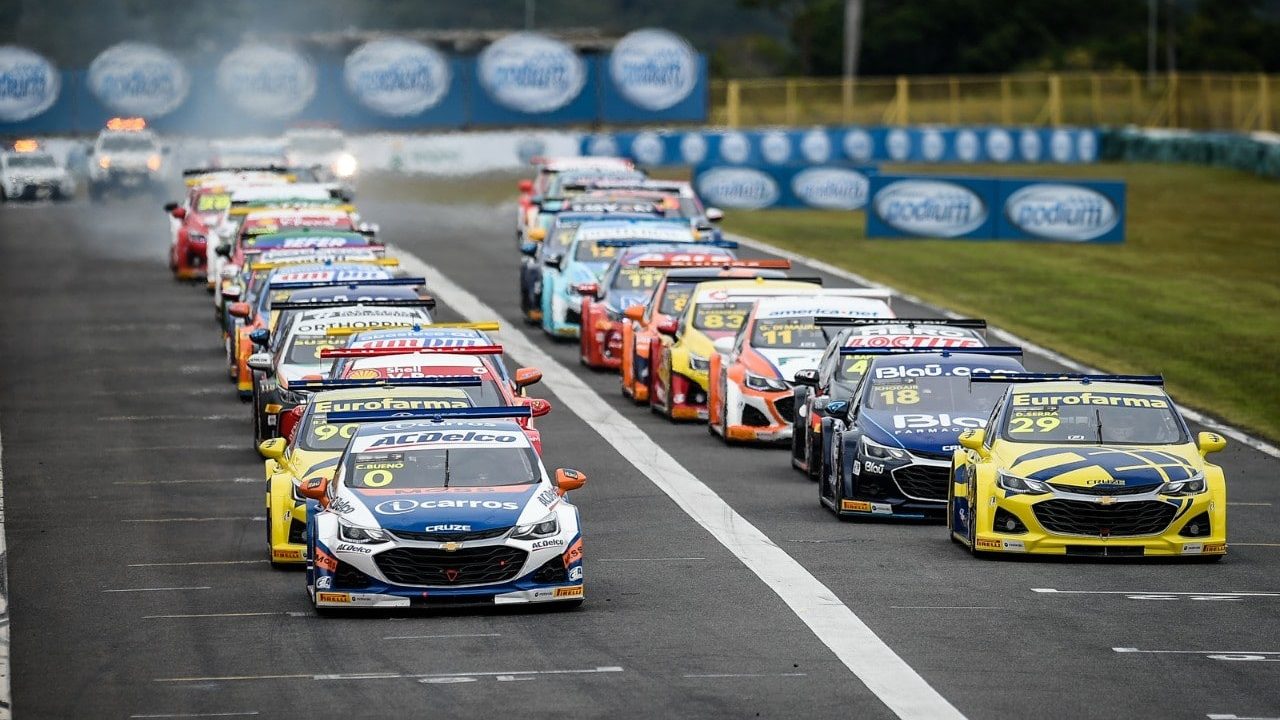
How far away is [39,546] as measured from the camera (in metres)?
19.3

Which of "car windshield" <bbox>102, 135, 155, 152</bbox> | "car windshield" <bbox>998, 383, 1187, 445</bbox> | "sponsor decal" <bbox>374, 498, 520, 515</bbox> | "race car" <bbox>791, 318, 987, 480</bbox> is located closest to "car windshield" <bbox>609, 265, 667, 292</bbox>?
"race car" <bbox>791, 318, 987, 480</bbox>

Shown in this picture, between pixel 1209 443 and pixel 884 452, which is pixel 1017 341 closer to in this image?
pixel 884 452

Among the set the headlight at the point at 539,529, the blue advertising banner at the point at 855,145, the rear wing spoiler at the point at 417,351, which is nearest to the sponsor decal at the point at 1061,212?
the blue advertising banner at the point at 855,145

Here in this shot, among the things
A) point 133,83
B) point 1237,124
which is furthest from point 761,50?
point 133,83

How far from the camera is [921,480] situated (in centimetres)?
1962

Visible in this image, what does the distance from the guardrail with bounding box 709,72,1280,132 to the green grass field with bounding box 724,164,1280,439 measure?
61.1 feet

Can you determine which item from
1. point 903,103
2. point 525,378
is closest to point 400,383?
point 525,378

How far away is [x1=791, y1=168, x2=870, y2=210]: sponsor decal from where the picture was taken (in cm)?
5569

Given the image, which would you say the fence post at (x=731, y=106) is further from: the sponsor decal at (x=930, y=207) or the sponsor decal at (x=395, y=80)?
the sponsor decal at (x=930, y=207)

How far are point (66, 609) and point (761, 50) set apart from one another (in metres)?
113

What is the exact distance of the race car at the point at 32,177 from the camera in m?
59.8

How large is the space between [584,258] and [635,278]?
8.86 ft

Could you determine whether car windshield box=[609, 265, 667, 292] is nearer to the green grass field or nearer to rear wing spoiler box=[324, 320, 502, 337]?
the green grass field

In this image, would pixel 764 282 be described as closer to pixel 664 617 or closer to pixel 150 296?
pixel 664 617
